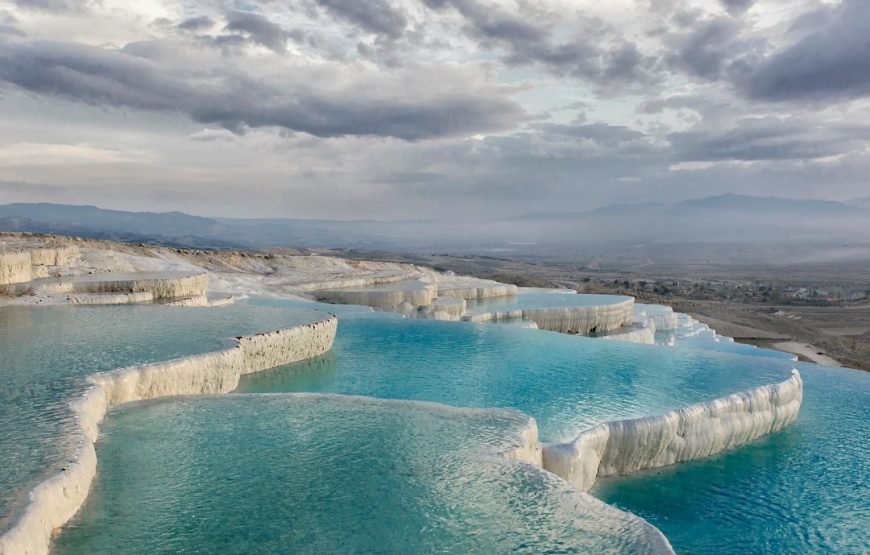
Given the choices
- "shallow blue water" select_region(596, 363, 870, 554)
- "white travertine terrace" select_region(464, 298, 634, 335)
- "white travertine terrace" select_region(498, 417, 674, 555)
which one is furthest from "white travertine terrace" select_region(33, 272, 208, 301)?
"white travertine terrace" select_region(498, 417, 674, 555)

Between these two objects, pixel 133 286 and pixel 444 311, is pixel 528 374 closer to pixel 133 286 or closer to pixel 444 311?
pixel 444 311

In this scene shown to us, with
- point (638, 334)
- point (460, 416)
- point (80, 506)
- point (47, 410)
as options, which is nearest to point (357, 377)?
point (460, 416)

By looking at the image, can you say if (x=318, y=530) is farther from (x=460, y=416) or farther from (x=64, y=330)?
(x=64, y=330)

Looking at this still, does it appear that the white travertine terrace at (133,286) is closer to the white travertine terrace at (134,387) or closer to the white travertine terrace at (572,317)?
the white travertine terrace at (134,387)

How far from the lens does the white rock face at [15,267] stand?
12234mm

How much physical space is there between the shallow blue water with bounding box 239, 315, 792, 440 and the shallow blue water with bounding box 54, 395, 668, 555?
1727 millimetres

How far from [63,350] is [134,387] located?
166cm

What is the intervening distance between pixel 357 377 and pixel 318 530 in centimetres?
489

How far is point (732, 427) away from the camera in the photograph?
7961 millimetres

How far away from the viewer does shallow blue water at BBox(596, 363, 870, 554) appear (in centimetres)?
572

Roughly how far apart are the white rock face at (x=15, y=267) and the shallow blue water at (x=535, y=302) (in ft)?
31.5

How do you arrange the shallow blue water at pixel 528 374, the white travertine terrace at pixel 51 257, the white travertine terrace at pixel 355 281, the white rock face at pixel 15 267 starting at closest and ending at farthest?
the shallow blue water at pixel 528 374 < the white rock face at pixel 15 267 < the white travertine terrace at pixel 51 257 < the white travertine terrace at pixel 355 281

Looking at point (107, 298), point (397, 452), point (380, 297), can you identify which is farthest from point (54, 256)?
point (397, 452)

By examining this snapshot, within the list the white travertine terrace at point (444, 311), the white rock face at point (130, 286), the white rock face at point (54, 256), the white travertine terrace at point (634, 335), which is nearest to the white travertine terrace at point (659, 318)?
the white travertine terrace at point (634, 335)
